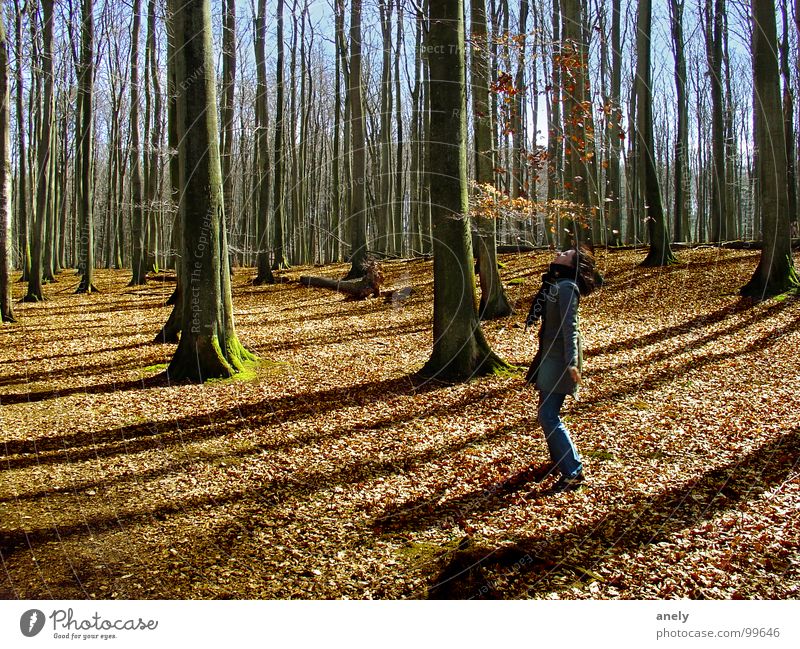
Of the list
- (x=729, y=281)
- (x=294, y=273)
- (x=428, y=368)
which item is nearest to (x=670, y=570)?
(x=428, y=368)

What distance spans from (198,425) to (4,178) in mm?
9163

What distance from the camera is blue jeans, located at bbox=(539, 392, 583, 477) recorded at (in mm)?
4914

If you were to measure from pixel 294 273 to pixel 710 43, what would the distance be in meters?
19.4

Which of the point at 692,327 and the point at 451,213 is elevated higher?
the point at 451,213

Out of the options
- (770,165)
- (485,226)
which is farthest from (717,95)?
(485,226)

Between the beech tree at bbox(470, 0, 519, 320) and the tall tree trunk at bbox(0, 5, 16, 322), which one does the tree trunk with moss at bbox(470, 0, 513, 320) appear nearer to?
the beech tree at bbox(470, 0, 519, 320)

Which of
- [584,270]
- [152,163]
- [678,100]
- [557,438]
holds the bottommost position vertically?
[557,438]

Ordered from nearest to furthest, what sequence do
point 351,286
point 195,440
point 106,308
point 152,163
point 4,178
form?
1. point 195,440
2. point 4,178
3. point 106,308
4. point 351,286
5. point 152,163

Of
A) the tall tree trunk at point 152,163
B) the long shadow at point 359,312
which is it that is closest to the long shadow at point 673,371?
the long shadow at point 359,312

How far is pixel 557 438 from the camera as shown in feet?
16.3

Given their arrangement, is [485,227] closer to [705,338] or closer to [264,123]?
[705,338]

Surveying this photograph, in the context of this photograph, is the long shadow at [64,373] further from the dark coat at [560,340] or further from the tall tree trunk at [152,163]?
the tall tree trunk at [152,163]

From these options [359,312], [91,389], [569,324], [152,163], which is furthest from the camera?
[152,163]

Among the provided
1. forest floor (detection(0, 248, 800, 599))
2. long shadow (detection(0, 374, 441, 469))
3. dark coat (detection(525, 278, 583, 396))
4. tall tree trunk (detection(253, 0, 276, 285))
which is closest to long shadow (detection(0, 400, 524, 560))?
forest floor (detection(0, 248, 800, 599))
